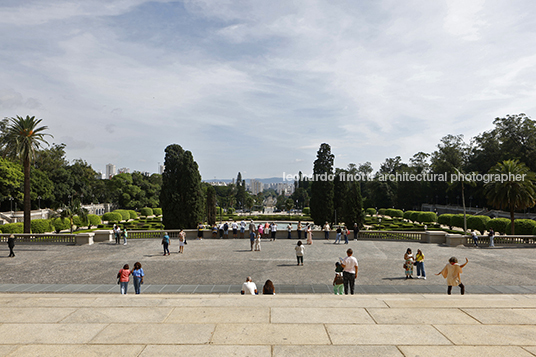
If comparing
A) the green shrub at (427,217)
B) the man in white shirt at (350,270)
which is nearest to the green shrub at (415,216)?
the green shrub at (427,217)

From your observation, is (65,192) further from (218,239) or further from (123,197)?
(218,239)

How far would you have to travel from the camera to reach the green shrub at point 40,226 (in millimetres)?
38781

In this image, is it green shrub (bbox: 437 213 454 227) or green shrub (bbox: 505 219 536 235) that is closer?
green shrub (bbox: 505 219 536 235)

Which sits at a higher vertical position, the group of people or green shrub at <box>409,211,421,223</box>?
the group of people

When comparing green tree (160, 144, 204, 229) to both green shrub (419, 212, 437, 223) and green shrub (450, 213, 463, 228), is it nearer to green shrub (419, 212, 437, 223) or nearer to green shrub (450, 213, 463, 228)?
green shrub (450, 213, 463, 228)

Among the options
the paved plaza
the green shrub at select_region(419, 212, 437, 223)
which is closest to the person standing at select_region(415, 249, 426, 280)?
the paved plaza

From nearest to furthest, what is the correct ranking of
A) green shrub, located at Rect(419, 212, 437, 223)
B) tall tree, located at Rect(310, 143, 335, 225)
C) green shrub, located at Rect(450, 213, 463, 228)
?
green shrub, located at Rect(450, 213, 463, 228)
tall tree, located at Rect(310, 143, 335, 225)
green shrub, located at Rect(419, 212, 437, 223)

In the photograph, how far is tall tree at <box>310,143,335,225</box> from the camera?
160 ft

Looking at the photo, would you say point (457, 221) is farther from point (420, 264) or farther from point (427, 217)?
point (420, 264)

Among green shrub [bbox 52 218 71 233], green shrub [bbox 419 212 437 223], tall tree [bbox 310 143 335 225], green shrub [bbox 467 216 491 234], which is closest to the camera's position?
green shrub [bbox 52 218 71 233]

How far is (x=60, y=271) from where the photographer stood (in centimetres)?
1609

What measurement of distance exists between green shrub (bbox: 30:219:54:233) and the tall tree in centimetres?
Result: 3662

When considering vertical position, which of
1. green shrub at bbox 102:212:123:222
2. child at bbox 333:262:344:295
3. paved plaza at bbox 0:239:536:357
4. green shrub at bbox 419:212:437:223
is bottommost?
green shrub at bbox 419:212:437:223

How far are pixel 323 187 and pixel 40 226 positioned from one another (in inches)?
1512
